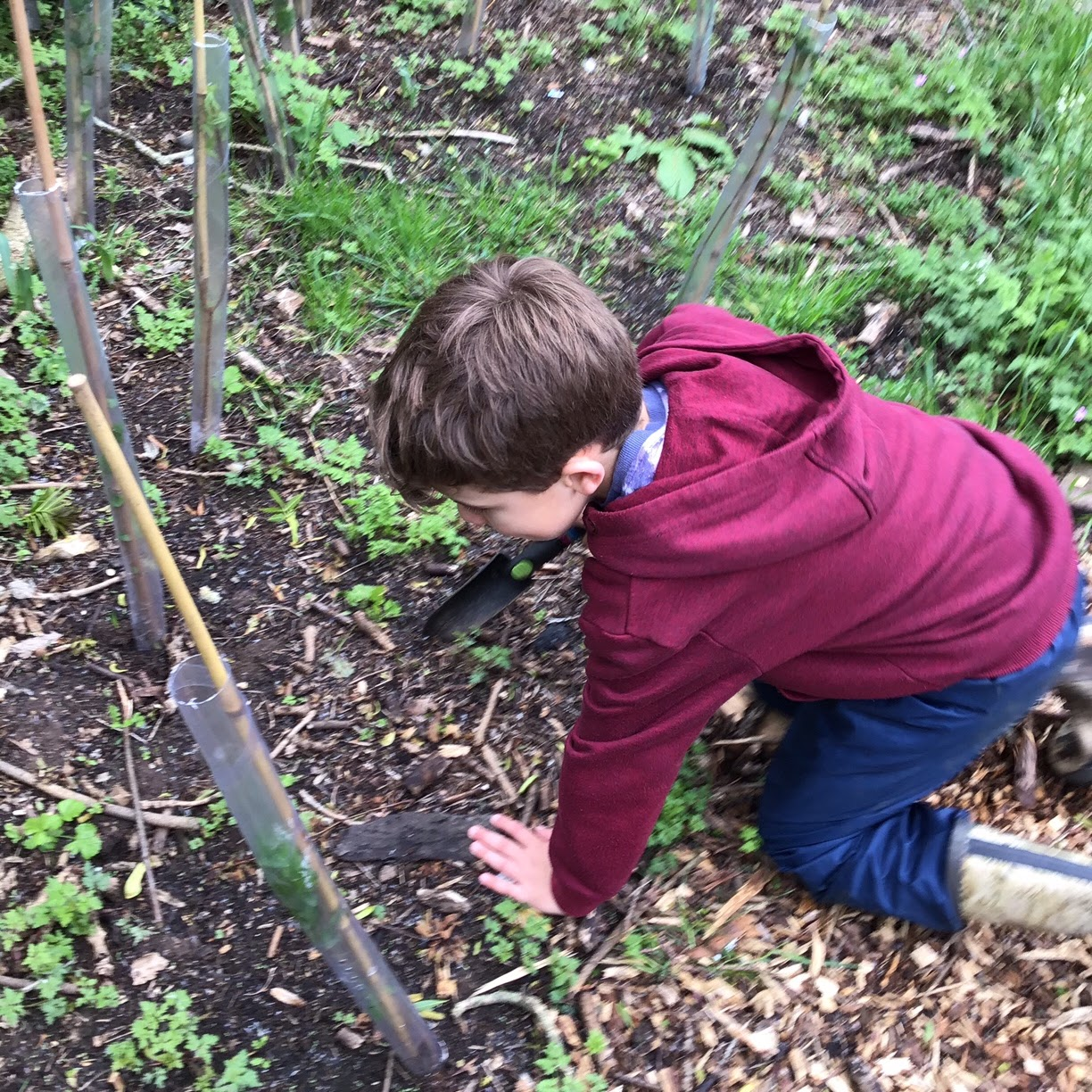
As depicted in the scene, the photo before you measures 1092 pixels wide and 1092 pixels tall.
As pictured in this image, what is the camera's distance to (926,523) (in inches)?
64.6

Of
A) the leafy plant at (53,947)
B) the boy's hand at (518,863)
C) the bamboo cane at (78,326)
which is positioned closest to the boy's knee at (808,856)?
the boy's hand at (518,863)

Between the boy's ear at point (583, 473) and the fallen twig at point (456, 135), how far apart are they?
227 cm

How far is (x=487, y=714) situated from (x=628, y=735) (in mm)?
715

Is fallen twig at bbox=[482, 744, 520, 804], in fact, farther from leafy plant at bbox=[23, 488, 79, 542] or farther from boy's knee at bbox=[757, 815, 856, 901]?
leafy plant at bbox=[23, 488, 79, 542]

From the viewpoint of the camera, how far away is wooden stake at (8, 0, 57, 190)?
1.22 meters

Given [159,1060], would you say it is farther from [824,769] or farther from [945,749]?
[945,749]

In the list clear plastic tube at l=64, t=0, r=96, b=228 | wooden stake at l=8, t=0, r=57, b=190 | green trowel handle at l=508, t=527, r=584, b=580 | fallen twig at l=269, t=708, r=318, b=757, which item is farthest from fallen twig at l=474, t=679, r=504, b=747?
clear plastic tube at l=64, t=0, r=96, b=228

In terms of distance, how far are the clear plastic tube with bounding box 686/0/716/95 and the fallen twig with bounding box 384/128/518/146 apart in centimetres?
70

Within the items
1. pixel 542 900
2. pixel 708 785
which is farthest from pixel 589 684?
pixel 708 785

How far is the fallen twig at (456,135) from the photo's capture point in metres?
3.37

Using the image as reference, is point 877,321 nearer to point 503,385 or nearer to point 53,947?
point 503,385

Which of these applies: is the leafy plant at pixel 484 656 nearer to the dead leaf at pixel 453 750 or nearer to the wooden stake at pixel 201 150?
the dead leaf at pixel 453 750

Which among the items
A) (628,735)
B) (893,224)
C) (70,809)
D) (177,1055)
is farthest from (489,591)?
(893,224)

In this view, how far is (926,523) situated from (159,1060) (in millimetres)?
1642
